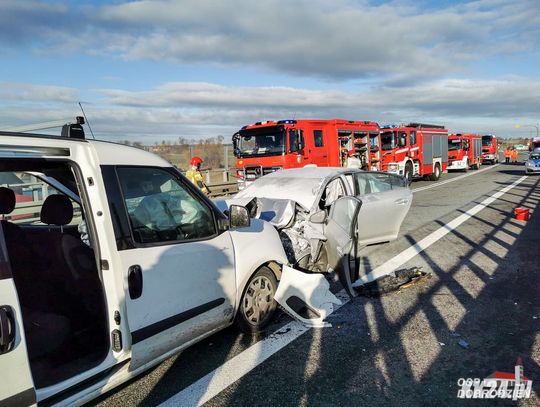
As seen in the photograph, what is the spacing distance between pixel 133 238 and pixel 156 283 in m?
0.33

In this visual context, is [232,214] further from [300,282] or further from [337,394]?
[337,394]

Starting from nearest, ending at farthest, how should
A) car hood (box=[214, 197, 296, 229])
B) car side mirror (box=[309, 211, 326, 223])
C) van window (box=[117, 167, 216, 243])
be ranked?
van window (box=[117, 167, 216, 243]) < car side mirror (box=[309, 211, 326, 223]) < car hood (box=[214, 197, 296, 229])

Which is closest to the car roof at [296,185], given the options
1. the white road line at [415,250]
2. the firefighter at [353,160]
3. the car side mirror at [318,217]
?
the car side mirror at [318,217]

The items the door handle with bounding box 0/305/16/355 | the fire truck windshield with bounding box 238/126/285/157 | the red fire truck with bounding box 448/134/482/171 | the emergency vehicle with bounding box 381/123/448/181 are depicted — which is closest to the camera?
the door handle with bounding box 0/305/16/355

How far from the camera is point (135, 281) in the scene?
263 centimetres

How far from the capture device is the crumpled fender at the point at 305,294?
13.5 ft

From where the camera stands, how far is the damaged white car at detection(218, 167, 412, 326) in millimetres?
4695

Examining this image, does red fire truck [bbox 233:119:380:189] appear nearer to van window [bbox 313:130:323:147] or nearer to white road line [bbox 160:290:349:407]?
van window [bbox 313:130:323:147]

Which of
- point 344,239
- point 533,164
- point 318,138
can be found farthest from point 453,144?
point 344,239

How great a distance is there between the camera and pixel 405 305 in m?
4.58

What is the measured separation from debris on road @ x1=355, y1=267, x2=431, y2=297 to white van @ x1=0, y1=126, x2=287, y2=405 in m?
1.73

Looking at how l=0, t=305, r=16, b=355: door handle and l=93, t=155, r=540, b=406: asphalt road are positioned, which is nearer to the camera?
l=0, t=305, r=16, b=355: door handle

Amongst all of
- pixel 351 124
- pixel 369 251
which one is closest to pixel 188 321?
pixel 369 251

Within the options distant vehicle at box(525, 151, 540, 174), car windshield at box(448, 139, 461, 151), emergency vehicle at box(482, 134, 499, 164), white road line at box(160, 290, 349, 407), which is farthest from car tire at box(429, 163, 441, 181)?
white road line at box(160, 290, 349, 407)
